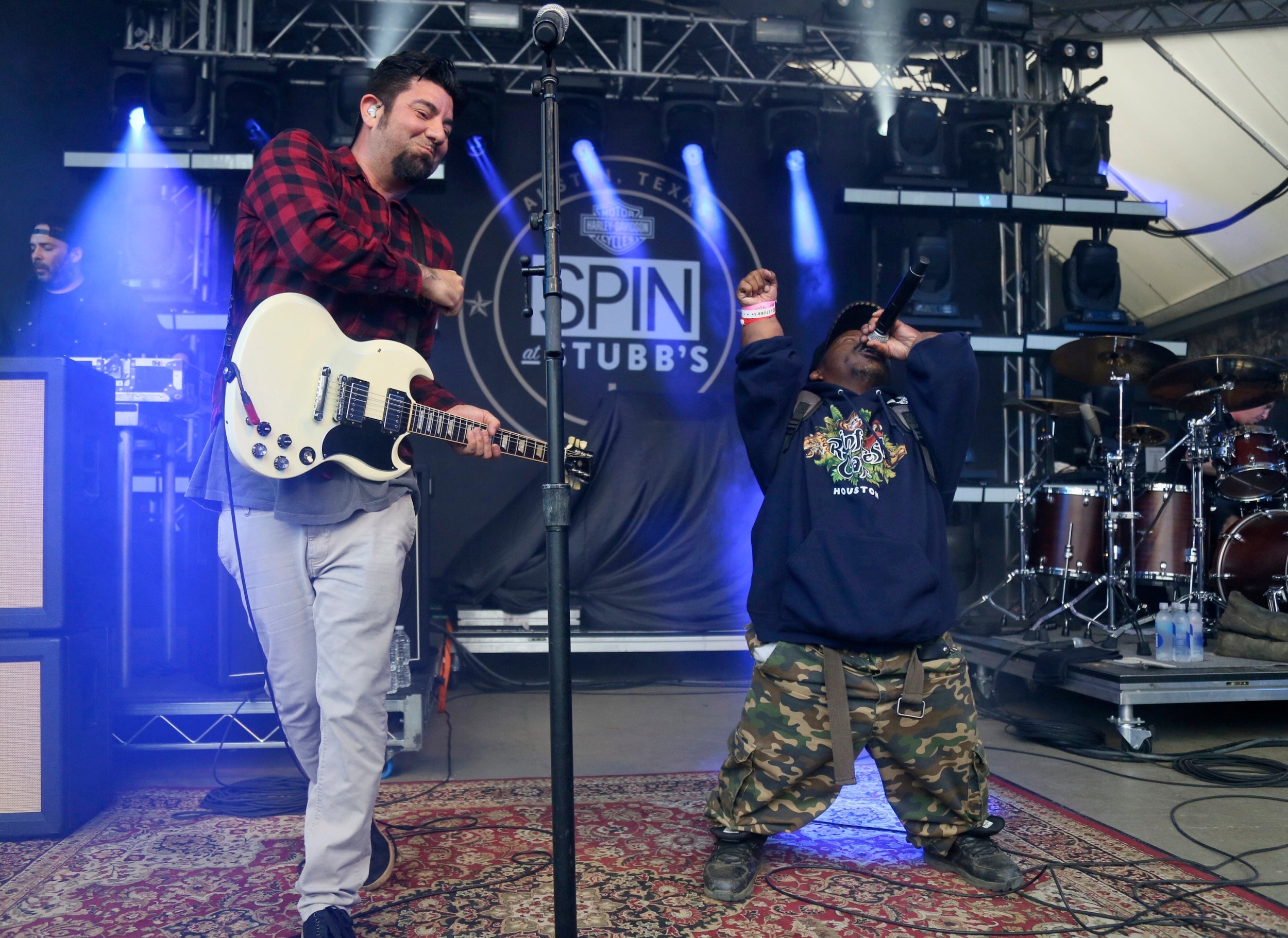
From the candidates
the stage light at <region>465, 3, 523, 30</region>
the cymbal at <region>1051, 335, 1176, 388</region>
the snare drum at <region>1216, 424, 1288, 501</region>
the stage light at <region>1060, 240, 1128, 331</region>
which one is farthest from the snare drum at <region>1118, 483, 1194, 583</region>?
the stage light at <region>465, 3, 523, 30</region>

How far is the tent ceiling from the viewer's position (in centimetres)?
715

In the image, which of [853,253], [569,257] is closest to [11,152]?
[569,257]

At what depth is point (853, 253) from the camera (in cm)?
732

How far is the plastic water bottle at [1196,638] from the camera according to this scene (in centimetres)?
407

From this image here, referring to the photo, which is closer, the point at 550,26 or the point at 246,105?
the point at 550,26

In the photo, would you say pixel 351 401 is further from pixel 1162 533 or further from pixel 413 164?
pixel 1162 533

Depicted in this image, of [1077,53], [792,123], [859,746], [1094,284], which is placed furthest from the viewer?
[792,123]

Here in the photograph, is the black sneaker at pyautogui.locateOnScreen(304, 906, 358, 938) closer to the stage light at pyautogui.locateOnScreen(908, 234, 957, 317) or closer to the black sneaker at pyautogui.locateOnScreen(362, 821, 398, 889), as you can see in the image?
the black sneaker at pyautogui.locateOnScreen(362, 821, 398, 889)

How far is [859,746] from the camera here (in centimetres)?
236

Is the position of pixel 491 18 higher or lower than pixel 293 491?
higher

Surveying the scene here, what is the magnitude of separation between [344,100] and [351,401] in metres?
4.55

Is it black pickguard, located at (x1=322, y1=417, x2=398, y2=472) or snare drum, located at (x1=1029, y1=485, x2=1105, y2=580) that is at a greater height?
black pickguard, located at (x1=322, y1=417, x2=398, y2=472)

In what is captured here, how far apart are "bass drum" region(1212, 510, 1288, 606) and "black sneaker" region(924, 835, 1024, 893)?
9.86ft

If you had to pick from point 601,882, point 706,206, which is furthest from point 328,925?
point 706,206
